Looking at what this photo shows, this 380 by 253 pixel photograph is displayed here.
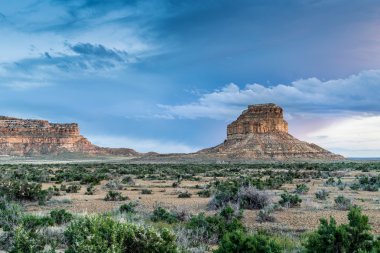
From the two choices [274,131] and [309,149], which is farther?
[274,131]

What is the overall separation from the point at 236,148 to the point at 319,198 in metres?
100

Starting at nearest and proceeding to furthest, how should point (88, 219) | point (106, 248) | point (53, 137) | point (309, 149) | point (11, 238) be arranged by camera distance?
1. point (106, 248)
2. point (88, 219)
3. point (11, 238)
4. point (309, 149)
5. point (53, 137)

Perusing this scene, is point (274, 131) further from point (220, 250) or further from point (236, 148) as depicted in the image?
point (220, 250)

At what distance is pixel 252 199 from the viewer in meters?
16.8

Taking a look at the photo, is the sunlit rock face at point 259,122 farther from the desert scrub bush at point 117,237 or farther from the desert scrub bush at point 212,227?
the desert scrub bush at point 117,237

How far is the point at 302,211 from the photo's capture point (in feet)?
52.3

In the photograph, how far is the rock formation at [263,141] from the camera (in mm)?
111762

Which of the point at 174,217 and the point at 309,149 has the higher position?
the point at 309,149

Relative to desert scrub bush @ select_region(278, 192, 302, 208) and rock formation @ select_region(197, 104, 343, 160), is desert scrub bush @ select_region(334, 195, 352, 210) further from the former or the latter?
rock formation @ select_region(197, 104, 343, 160)

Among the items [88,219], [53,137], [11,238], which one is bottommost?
[11,238]

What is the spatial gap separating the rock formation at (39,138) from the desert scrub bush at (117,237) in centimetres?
16696

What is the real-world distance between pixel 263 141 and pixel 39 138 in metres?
94.8

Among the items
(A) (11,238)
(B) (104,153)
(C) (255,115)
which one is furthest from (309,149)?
(A) (11,238)

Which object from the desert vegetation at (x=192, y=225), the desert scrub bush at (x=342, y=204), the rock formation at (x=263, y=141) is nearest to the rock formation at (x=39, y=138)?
the rock formation at (x=263, y=141)
